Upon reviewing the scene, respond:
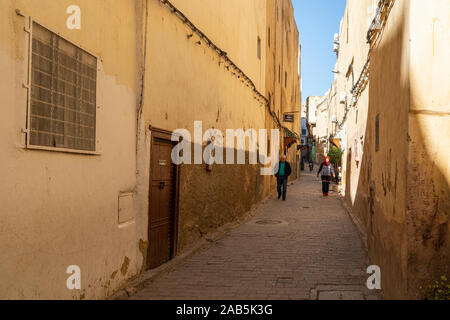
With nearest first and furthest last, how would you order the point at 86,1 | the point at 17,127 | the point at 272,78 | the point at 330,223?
the point at 17,127, the point at 86,1, the point at 330,223, the point at 272,78

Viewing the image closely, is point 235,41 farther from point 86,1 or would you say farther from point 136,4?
point 86,1

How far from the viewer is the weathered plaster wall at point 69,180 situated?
10.6ft

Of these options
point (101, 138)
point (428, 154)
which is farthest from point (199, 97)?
point (428, 154)

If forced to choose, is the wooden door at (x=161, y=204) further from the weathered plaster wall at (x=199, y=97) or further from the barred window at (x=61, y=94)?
the barred window at (x=61, y=94)

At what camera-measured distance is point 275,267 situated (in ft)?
21.1

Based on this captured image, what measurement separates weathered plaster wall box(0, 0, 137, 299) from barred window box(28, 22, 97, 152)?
0.10 metres

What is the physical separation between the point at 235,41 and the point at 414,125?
336 inches

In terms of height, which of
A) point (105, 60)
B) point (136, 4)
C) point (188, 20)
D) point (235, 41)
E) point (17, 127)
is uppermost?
point (235, 41)

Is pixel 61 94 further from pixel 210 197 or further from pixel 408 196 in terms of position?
pixel 210 197

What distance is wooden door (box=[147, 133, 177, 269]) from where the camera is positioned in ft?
20.0

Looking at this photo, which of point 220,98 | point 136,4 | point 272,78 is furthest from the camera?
point 272,78

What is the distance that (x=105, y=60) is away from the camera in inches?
186

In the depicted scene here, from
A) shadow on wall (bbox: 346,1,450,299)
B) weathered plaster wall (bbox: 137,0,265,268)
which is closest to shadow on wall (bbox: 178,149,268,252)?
weathered plaster wall (bbox: 137,0,265,268)
